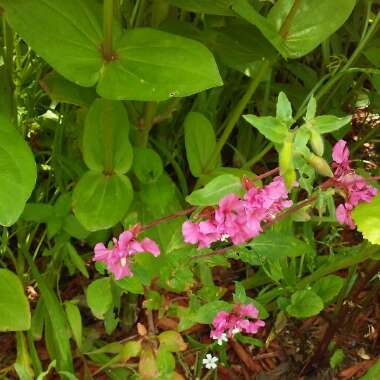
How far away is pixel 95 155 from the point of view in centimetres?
112

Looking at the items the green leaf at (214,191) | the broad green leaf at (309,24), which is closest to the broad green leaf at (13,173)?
the green leaf at (214,191)

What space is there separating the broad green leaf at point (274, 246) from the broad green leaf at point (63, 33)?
323 millimetres

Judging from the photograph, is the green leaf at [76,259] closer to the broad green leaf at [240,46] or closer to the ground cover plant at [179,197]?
the ground cover plant at [179,197]

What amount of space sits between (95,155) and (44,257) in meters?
0.31

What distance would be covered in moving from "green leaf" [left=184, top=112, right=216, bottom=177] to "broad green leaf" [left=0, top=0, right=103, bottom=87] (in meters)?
0.25

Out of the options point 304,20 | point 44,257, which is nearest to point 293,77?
point 304,20

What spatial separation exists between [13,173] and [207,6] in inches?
15.8

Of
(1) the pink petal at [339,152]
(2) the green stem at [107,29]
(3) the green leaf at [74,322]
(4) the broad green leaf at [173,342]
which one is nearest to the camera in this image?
(1) the pink petal at [339,152]

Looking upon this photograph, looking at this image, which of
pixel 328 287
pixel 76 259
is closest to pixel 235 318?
pixel 328 287

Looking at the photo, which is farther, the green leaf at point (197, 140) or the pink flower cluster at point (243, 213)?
the green leaf at point (197, 140)

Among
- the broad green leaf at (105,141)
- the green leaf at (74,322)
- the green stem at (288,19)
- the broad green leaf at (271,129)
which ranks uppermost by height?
the broad green leaf at (271,129)

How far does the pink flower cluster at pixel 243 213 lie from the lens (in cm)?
75

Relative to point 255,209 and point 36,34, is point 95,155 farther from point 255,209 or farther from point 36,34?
point 255,209

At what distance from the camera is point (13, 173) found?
87cm
